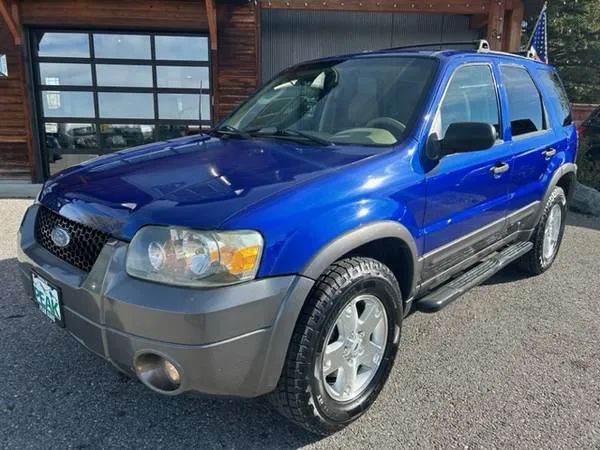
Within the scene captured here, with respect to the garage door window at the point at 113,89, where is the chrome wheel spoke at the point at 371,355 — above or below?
below

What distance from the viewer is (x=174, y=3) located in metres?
8.62

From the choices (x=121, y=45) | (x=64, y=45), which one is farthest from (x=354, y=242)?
(x=64, y=45)

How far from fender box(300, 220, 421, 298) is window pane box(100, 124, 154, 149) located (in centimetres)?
779

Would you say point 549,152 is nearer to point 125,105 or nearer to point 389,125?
point 389,125

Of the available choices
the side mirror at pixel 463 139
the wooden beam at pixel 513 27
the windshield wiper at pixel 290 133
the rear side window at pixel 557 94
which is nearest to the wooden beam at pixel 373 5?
the wooden beam at pixel 513 27

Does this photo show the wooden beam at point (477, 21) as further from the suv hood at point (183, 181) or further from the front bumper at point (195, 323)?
the front bumper at point (195, 323)

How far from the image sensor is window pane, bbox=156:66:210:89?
30.4 ft

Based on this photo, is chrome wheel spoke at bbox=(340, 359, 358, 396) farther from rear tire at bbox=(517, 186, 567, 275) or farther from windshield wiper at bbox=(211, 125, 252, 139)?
rear tire at bbox=(517, 186, 567, 275)

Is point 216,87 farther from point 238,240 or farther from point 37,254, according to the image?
point 238,240

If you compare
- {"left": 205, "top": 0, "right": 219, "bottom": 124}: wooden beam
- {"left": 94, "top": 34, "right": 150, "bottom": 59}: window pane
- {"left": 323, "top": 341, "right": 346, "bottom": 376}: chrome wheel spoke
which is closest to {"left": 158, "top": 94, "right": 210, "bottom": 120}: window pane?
{"left": 205, "top": 0, "right": 219, "bottom": 124}: wooden beam

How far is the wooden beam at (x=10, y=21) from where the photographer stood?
26.4 ft

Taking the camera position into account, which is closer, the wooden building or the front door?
the front door

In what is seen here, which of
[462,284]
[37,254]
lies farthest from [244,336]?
[462,284]

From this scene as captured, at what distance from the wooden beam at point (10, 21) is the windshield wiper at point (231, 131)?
6.48m
